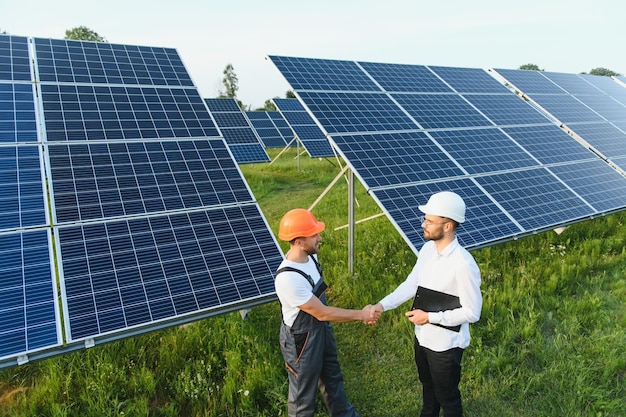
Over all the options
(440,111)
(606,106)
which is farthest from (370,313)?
(606,106)

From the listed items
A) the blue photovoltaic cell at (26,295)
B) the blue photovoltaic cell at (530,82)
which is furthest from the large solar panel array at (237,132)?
the blue photovoltaic cell at (26,295)

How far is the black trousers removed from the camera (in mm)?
3523

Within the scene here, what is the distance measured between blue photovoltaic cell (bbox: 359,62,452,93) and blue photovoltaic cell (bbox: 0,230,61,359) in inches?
316

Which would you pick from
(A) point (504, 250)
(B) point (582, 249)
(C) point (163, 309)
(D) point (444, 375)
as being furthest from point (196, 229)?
(B) point (582, 249)

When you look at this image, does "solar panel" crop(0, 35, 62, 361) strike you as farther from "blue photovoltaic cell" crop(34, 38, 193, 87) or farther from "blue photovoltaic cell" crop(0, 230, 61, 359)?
"blue photovoltaic cell" crop(34, 38, 193, 87)

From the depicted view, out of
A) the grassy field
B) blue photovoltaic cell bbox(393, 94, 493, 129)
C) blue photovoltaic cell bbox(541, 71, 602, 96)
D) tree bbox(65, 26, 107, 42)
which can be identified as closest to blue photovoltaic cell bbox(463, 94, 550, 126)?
blue photovoltaic cell bbox(393, 94, 493, 129)

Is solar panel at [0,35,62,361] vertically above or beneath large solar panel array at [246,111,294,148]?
above

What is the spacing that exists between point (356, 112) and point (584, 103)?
9487 mm

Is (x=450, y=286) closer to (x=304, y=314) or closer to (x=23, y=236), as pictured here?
(x=304, y=314)

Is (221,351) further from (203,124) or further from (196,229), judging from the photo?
(203,124)

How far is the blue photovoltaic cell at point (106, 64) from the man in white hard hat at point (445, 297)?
5.36 m

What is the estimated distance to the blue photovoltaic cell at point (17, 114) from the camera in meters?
4.97

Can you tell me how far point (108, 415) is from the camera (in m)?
4.06

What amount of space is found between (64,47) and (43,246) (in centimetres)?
426
